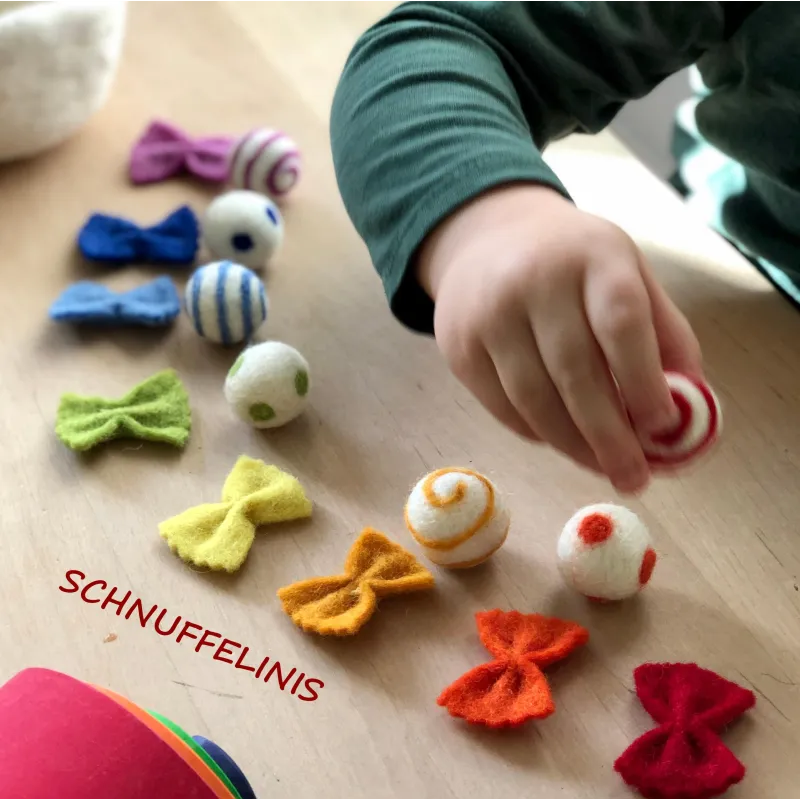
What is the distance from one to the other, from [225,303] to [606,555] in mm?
Result: 245

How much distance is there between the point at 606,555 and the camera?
0.38m

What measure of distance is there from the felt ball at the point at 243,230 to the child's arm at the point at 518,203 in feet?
0.22

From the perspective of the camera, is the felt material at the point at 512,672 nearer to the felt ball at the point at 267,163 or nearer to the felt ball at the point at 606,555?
the felt ball at the point at 606,555

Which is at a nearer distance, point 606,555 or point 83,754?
point 83,754

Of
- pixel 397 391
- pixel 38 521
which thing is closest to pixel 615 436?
pixel 397 391

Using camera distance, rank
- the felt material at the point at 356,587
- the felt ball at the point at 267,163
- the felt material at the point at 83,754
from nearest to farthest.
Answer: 1. the felt material at the point at 83,754
2. the felt material at the point at 356,587
3. the felt ball at the point at 267,163

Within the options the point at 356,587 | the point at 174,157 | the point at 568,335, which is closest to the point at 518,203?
the point at 568,335

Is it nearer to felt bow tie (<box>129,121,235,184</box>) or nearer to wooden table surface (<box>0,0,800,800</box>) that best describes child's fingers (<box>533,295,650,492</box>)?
wooden table surface (<box>0,0,800,800</box>)

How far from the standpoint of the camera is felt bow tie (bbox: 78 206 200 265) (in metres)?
0.55

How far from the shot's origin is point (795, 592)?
395mm

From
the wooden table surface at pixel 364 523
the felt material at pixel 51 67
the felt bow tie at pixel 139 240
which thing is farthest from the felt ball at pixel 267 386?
the felt material at pixel 51 67

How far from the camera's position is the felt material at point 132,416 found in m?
0.44

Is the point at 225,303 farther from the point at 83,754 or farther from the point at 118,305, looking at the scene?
the point at 83,754

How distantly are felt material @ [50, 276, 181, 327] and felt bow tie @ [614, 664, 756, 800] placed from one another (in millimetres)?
323
